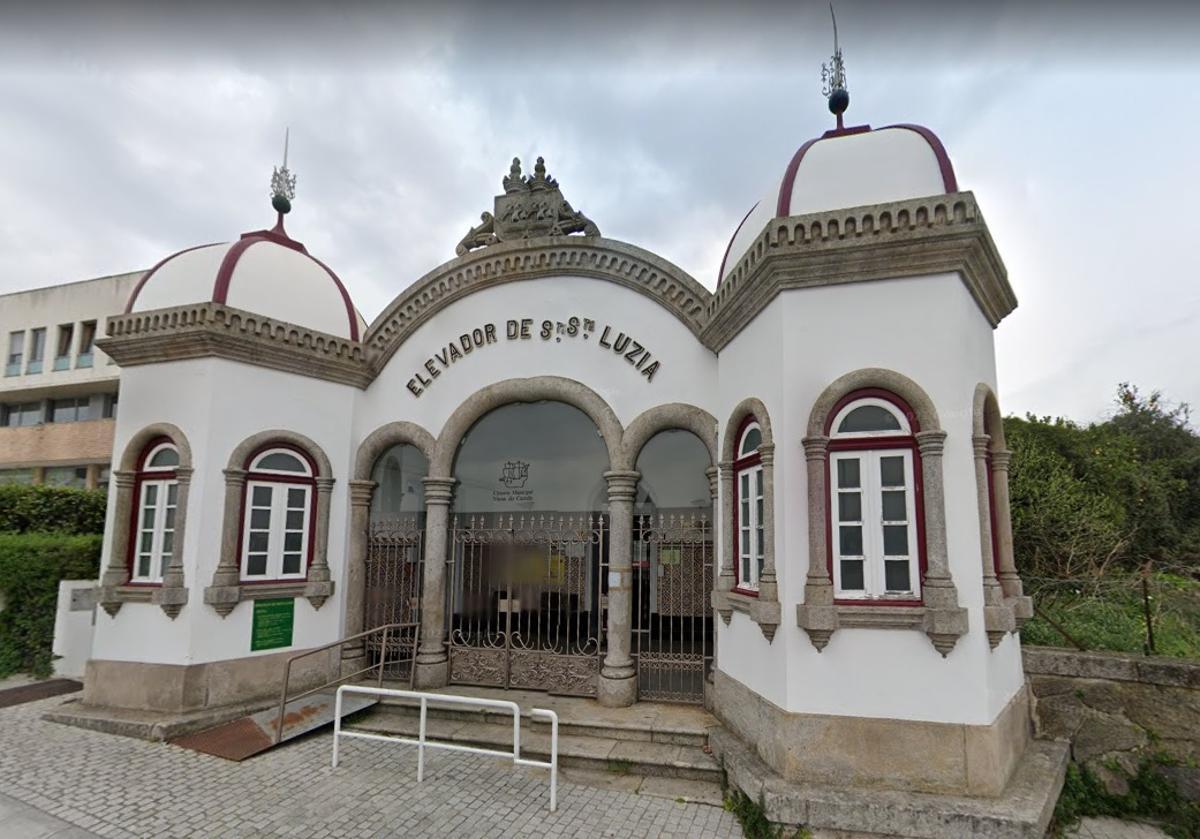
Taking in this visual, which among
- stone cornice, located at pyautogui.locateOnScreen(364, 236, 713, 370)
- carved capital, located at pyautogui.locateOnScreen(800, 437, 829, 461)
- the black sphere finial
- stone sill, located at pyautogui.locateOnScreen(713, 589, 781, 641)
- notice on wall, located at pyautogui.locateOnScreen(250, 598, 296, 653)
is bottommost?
notice on wall, located at pyautogui.locateOnScreen(250, 598, 296, 653)

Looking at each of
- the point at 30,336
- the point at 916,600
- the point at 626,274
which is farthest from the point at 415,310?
the point at 30,336

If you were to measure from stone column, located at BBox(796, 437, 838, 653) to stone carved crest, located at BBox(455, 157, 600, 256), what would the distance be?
4.58 meters

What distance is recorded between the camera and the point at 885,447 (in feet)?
18.6

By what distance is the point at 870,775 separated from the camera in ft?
17.0

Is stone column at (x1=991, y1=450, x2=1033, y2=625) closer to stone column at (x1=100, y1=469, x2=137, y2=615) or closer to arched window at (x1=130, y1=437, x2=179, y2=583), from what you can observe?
arched window at (x1=130, y1=437, x2=179, y2=583)

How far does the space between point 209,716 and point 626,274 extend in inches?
286

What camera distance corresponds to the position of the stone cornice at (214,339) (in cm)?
806

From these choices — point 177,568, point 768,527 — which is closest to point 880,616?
point 768,527

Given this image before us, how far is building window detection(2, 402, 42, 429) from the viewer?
76.7 feet

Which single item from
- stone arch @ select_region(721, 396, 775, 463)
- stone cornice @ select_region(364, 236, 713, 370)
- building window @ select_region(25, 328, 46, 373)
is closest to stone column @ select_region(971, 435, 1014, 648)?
stone arch @ select_region(721, 396, 775, 463)

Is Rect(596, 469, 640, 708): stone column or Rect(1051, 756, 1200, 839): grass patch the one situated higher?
Rect(596, 469, 640, 708): stone column

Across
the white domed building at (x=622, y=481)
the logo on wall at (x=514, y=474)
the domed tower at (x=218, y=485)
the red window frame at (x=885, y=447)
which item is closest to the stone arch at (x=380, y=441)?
the white domed building at (x=622, y=481)

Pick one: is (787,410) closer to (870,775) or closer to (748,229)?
(748,229)

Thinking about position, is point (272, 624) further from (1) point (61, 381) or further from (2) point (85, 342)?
(1) point (61, 381)
